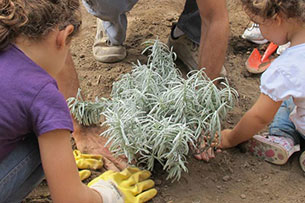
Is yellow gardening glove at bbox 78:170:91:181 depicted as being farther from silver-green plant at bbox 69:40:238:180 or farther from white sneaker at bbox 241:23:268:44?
white sneaker at bbox 241:23:268:44

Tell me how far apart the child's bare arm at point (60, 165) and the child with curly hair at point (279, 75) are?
2.85 ft

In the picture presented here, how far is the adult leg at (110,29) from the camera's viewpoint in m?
2.20

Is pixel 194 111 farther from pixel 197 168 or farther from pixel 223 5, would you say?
pixel 223 5

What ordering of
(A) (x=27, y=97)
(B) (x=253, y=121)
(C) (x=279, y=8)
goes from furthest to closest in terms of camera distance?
(B) (x=253, y=121) < (C) (x=279, y=8) < (A) (x=27, y=97)

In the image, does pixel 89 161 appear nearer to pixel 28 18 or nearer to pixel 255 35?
pixel 28 18

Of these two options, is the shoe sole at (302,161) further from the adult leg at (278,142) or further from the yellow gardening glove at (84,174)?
the yellow gardening glove at (84,174)

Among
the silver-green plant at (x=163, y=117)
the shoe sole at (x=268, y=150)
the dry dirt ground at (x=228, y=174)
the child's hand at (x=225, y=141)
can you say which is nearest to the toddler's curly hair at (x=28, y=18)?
the silver-green plant at (x=163, y=117)

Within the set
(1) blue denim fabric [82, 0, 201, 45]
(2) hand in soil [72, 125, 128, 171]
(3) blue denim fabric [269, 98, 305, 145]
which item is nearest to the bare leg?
(2) hand in soil [72, 125, 128, 171]

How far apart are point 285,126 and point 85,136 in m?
1.05

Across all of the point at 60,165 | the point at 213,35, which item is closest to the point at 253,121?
the point at 213,35


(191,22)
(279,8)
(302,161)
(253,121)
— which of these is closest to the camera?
(279,8)

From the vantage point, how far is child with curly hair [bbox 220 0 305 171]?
57.1 inches

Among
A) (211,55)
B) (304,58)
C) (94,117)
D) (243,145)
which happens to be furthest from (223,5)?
(94,117)

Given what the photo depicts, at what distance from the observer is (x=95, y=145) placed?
6.03 ft
